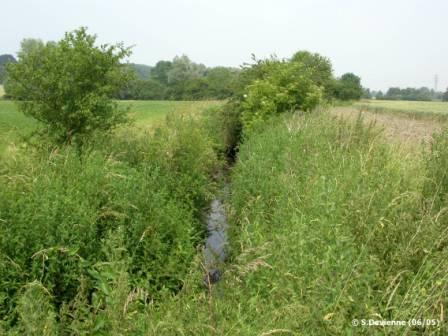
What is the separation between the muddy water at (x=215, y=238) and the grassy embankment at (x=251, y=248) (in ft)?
1.09

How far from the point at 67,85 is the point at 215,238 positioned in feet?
14.5

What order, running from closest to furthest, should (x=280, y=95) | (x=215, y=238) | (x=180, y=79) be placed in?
1. (x=215, y=238)
2. (x=280, y=95)
3. (x=180, y=79)

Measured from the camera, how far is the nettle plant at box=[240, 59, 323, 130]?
13672 mm

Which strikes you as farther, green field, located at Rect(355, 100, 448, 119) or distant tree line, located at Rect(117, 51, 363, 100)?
distant tree line, located at Rect(117, 51, 363, 100)

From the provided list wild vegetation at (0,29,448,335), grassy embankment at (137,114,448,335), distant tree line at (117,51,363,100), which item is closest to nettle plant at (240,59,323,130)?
wild vegetation at (0,29,448,335)

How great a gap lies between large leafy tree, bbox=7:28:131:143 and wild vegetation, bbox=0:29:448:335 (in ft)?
0.10

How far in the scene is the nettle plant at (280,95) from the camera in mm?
13672

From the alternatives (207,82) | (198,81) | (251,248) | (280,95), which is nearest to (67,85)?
(251,248)

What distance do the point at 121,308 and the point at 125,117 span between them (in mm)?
6411

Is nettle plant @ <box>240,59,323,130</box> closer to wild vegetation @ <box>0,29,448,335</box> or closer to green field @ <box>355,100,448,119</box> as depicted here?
wild vegetation @ <box>0,29,448,335</box>

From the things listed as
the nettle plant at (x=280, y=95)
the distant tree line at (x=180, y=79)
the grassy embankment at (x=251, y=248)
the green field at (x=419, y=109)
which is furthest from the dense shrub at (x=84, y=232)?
the distant tree line at (x=180, y=79)

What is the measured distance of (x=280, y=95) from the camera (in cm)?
1354

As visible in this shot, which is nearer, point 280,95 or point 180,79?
point 280,95

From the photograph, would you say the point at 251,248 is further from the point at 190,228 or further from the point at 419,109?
the point at 419,109
